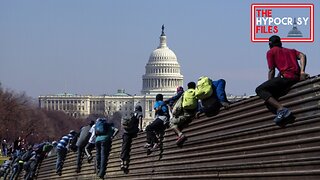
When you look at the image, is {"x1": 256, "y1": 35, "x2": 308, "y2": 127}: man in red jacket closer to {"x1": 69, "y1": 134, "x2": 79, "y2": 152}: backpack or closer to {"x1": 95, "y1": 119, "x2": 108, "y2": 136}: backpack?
{"x1": 95, "y1": 119, "x2": 108, "y2": 136}: backpack

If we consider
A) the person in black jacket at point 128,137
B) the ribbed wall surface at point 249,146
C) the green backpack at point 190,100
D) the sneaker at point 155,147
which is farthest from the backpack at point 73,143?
the green backpack at point 190,100

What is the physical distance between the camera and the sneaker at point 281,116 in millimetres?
12128

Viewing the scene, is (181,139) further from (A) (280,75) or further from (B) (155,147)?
(A) (280,75)

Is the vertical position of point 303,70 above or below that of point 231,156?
above

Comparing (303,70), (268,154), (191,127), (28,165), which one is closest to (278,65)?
(303,70)

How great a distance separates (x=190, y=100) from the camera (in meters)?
16.6

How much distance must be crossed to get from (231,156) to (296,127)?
2.32m

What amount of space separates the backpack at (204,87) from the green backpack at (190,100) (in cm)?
102

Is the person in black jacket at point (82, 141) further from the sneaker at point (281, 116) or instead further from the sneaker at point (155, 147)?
the sneaker at point (281, 116)

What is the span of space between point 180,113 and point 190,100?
1.76 feet

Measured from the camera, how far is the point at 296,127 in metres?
12.0

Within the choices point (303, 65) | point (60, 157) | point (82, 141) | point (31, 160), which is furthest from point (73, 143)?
point (303, 65)

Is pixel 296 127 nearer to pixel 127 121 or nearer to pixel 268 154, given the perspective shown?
pixel 268 154

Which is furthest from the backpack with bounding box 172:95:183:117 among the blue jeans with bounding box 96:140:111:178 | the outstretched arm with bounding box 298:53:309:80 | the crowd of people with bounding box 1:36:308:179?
the blue jeans with bounding box 96:140:111:178
